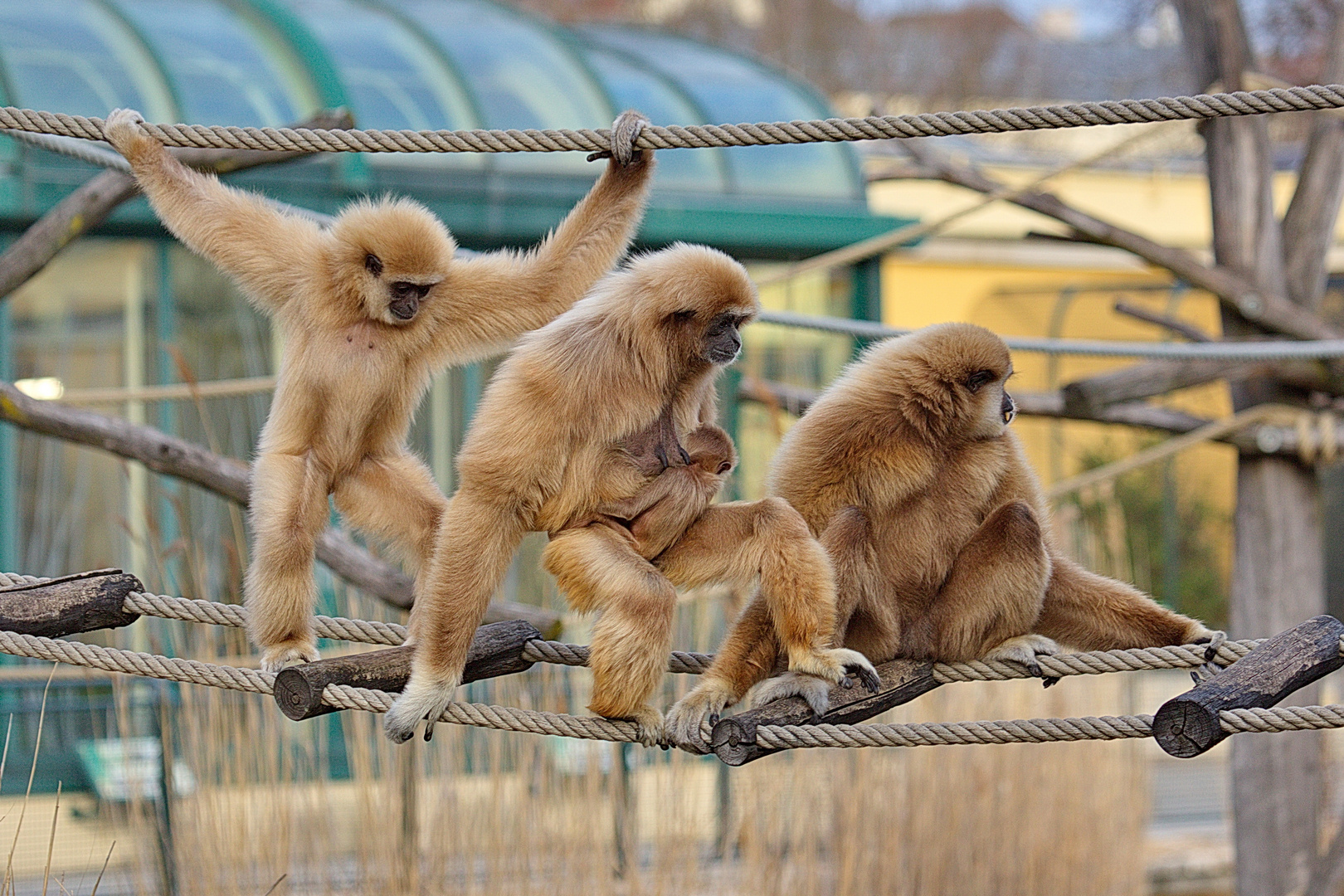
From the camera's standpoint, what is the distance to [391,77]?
358 inches

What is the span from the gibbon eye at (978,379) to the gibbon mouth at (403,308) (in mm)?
1511

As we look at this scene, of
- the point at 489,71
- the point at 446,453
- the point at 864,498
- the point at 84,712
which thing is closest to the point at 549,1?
the point at 489,71

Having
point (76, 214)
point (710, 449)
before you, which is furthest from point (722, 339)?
point (76, 214)

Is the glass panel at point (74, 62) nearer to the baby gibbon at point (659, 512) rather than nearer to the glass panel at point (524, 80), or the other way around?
the glass panel at point (524, 80)

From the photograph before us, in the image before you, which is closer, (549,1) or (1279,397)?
(1279,397)

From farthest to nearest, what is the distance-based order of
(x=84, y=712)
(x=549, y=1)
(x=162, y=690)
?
(x=549, y=1)
(x=84, y=712)
(x=162, y=690)

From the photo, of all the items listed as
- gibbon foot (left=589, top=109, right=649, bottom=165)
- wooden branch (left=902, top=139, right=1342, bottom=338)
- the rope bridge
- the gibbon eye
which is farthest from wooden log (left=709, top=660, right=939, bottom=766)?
wooden branch (left=902, top=139, right=1342, bottom=338)

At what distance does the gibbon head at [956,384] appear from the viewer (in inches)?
144

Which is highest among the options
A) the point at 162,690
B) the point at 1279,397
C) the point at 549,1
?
the point at 549,1

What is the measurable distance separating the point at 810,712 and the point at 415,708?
0.91 m

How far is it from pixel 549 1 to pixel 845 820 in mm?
18056

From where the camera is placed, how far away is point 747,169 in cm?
975

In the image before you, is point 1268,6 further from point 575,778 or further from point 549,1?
point 549,1

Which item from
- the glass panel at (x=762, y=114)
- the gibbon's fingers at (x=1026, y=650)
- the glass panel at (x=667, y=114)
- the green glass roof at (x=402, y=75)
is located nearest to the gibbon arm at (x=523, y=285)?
the gibbon's fingers at (x=1026, y=650)
